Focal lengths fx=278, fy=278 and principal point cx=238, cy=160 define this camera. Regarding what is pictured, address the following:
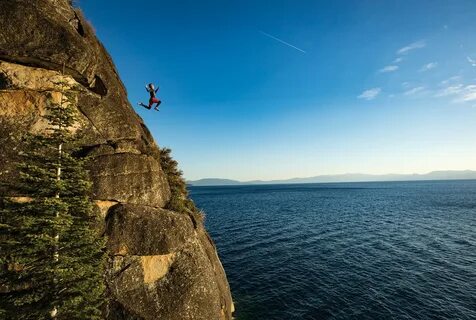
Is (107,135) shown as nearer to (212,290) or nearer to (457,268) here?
(212,290)

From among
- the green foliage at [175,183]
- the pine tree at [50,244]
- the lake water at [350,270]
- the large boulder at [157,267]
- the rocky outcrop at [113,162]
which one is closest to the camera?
the pine tree at [50,244]

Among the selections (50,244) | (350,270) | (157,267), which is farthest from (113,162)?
(350,270)

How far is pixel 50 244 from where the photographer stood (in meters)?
13.4

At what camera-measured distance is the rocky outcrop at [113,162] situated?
1672 centimetres

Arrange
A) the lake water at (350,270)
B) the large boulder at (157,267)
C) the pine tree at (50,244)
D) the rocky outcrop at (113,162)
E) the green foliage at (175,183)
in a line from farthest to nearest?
the lake water at (350,270) → the green foliage at (175,183) → the large boulder at (157,267) → the rocky outcrop at (113,162) → the pine tree at (50,244)

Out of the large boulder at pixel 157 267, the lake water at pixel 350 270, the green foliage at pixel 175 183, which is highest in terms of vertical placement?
the green foliage at pixel 175 183

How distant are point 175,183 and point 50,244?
12.7 meters

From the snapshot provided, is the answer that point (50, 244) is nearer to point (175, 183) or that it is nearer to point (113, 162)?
point (113, 162)

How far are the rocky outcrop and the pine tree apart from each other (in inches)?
104

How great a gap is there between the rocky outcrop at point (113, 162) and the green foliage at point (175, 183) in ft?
4.11

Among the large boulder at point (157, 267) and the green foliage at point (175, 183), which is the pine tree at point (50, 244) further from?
the green foliage at point (175, 183)

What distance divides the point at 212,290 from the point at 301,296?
43.8 feet

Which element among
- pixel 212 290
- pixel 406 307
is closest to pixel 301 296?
pixel 406 307

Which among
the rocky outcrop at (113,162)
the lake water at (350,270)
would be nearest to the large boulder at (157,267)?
the rocky outcrop at (113,162)
